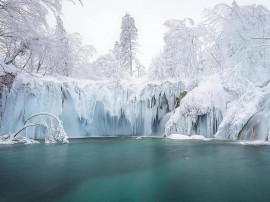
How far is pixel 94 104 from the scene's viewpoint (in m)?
28.2

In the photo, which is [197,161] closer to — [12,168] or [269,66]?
[12,168]

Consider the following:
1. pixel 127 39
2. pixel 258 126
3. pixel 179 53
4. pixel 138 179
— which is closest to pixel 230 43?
pixel 258 126

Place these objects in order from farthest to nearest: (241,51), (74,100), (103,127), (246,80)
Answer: (103,127)
(74,100)
(246,80)
(241,51)

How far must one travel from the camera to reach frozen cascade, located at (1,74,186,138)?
23734mm

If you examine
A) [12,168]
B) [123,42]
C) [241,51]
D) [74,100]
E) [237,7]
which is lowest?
[12,168]

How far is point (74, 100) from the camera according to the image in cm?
2666

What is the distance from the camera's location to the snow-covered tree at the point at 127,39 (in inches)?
1971

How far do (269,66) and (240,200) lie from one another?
15.5 m

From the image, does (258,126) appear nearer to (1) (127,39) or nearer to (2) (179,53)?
(2) (179,53)

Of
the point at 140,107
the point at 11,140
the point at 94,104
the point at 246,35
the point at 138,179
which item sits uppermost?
the point at 246,35

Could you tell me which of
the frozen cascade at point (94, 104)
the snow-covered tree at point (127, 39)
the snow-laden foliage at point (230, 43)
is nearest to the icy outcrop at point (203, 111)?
the snow-laden foliage at point (230, 43)

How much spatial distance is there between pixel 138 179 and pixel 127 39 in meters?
45.1

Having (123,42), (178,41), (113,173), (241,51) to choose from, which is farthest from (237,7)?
(123,42)

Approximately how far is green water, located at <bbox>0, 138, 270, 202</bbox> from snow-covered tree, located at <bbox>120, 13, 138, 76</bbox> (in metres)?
40.6
